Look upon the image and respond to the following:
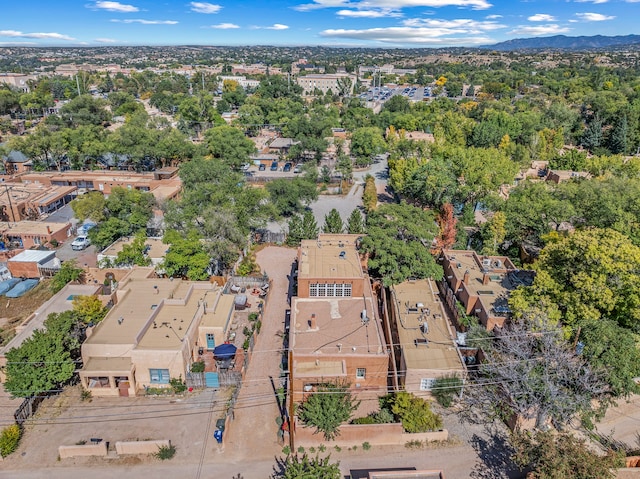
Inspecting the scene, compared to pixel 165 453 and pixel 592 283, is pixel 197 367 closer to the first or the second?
pixel 165 453

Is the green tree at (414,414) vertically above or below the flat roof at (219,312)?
below

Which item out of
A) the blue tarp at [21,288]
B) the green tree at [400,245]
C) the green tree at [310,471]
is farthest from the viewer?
the blue tarp at [21,288]

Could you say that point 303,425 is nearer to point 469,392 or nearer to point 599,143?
point 469,392

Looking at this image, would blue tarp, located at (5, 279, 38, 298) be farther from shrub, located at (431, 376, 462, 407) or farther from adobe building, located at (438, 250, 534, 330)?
adobe building, located at (438, 250, 534, 330)

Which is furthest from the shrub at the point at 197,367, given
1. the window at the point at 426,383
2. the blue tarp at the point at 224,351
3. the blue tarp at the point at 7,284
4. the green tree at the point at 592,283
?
the blue tarp at the point at 7,284

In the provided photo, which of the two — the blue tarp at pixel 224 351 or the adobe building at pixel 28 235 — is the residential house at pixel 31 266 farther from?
the blue tarp at pixel 224 351

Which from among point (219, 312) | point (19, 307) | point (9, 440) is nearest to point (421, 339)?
point (219, 312)
